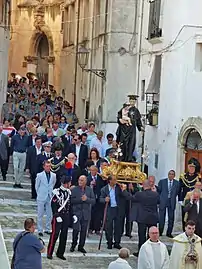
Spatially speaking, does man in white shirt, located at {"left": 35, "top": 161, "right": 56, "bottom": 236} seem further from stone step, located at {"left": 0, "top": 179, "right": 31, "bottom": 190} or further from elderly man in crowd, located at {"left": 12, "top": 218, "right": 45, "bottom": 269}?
elderly man in crowd, located at {"left": 12, "top": 218, "right": 45, "bottom": 269}

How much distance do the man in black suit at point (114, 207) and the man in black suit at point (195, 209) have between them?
134cm

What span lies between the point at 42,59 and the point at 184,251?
3204 centimetres

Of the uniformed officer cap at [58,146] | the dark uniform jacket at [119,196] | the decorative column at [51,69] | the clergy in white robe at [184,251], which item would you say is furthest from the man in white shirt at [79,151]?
the decorative column at [51,69]

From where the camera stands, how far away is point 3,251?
26.0 feet

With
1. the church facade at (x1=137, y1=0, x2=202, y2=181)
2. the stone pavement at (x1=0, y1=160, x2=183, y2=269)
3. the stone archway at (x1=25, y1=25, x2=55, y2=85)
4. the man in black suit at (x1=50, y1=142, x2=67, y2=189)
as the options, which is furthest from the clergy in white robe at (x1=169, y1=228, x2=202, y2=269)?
the stone archway at (x1=25, y1=25, x2=55, y2=85)

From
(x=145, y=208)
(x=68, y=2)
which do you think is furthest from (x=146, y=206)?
(x=68, y=2)

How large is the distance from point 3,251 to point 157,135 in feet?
54.9

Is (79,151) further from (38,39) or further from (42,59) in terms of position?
(38,39)

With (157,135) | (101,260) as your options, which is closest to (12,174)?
(157,135)

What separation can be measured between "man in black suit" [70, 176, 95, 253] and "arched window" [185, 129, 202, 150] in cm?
612

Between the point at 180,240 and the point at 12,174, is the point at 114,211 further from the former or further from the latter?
the point at 12,174

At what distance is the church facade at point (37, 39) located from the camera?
138 feet

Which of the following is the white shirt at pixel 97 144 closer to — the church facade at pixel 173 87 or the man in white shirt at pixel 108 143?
the man in white shirt at pixel 108 143

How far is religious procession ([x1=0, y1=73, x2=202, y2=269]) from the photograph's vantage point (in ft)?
46.6
